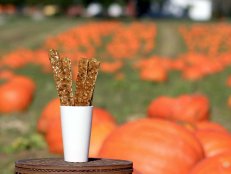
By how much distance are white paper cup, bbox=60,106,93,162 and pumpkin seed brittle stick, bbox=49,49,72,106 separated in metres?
0.06

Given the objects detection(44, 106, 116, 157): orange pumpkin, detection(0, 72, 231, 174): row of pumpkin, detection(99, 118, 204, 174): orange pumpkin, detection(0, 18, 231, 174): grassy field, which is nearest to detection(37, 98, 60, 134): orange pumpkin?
detection(44, 106, 116, 157): orange pumpkin

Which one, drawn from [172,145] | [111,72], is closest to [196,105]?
[172,145]

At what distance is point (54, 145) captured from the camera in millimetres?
9688

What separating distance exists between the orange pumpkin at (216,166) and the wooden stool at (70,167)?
5.65 feet

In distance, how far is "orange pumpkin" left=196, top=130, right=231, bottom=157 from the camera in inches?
298

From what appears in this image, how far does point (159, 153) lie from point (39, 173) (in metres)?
2.66

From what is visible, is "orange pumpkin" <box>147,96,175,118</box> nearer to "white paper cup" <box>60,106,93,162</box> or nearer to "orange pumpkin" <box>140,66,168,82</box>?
"white paper cup" <box>60,106,93,162</box>

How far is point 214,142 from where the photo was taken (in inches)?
301

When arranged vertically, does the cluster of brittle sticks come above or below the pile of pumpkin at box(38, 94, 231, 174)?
above

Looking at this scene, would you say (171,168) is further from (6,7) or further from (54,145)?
(6,7)

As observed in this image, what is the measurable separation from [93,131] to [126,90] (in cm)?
953

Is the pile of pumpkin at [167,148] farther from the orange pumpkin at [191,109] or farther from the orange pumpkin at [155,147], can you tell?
the orange pumpkin at [191,109]

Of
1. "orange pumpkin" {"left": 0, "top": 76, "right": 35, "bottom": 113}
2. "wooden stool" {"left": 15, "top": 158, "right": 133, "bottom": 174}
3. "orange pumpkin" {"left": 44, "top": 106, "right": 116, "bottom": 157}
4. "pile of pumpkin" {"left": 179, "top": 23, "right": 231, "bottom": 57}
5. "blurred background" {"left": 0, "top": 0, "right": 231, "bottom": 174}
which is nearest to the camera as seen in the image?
"wooden stool" {"left": 15, "top": 158, "right": 133, "bottom": 174}

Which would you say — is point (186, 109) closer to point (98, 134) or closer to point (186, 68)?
point (98, 134)
